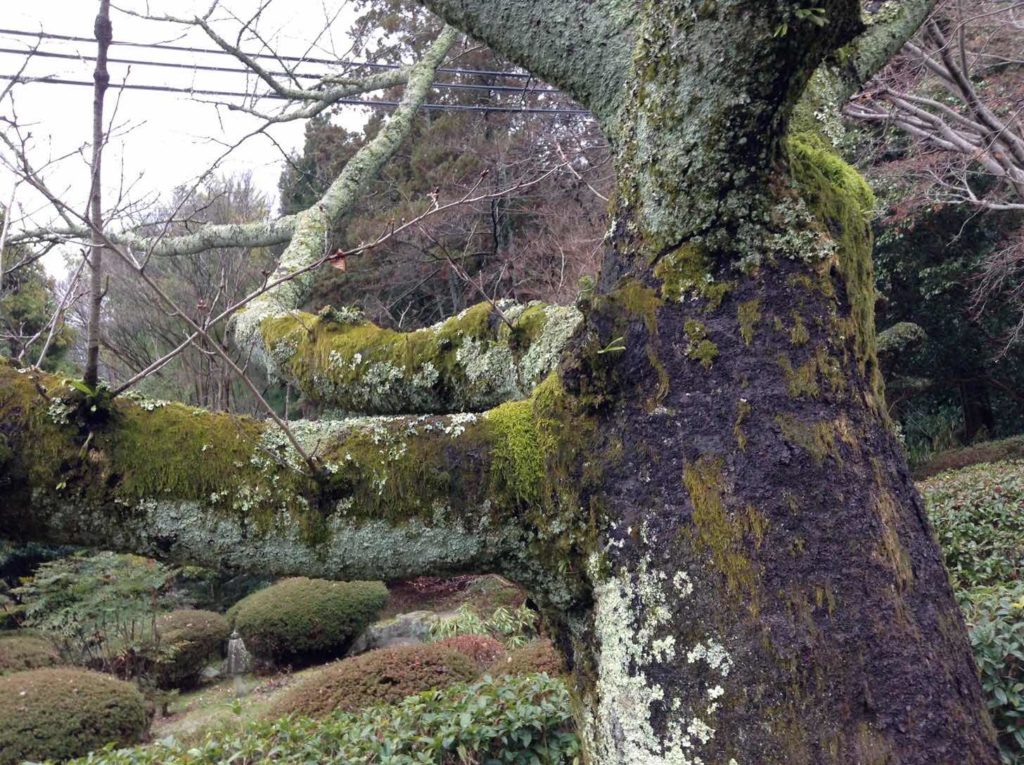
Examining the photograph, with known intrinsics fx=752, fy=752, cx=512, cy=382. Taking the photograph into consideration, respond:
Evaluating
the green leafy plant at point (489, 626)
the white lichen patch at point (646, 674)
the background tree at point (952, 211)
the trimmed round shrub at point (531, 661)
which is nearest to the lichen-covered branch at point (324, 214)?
the white lichen patch at point (646, 674)

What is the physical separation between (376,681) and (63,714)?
2727 mm

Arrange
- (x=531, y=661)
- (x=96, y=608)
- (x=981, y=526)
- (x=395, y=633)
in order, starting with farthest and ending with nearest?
(x=395, y=633) → (x=96, y=608) → (x=981, y=526) → (x=531, y=661)

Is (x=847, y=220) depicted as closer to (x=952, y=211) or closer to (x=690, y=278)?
(x=690, y=278)

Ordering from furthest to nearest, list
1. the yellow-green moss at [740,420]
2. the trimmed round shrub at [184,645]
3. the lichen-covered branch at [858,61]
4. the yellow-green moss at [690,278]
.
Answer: the trimmed round shrub at [184,645] → the lichen-covered branch at [858,61] → the yellow-green moss at [690,278] → the yellow-green moss at [740,420]

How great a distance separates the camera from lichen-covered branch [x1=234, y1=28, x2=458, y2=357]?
3732mm

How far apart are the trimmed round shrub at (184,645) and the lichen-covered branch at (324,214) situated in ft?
21.3

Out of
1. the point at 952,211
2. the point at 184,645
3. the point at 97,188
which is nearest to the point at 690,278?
the point at 97,188

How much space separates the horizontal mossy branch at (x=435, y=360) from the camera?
250 cm

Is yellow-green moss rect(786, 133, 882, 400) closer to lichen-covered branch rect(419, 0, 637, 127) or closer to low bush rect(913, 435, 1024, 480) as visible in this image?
lichen-covered branch rect(419, 0, 637, 127)

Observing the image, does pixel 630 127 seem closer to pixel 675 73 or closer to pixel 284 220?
pixel 675 73

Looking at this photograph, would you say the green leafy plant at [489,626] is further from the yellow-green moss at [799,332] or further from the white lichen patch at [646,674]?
the yellow-green moss at [799,332]

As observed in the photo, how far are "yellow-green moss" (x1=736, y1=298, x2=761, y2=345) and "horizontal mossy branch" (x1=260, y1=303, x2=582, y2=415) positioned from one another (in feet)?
2.49

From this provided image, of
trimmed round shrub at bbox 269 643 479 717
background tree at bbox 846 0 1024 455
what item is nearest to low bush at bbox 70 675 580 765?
trimmed round shrub at bbox 269 643 479 717

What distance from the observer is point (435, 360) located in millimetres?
2732
